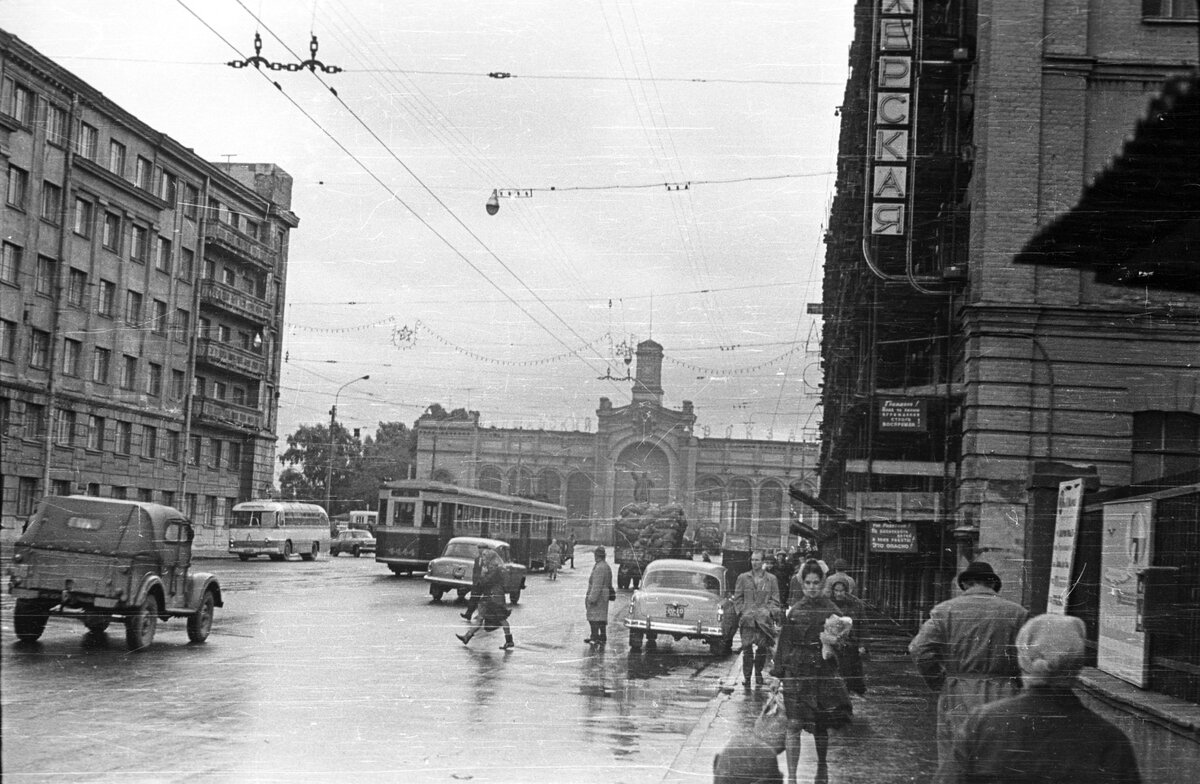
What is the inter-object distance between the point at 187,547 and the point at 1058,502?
8.90 metres

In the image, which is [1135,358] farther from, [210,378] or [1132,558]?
[210,378]

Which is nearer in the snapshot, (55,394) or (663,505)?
(55,394)

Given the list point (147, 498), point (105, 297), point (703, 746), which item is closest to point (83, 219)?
point (105, 297)

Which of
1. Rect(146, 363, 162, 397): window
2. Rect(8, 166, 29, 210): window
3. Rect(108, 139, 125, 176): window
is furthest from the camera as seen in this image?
Rect(146, 363, 162, 397): window

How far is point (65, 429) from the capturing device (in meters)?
6.30

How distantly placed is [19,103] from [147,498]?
2.39m

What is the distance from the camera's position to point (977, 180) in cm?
1566

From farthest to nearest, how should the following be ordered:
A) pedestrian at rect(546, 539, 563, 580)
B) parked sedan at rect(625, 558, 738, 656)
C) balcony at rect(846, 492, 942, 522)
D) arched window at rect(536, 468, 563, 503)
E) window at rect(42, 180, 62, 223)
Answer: pedestrian at rect(546, 539, 563, 580), parked sedan at rect(625, 558, 738, 656), balcony at rect(846, 492, 942, 522), arched window at rect(536, 468, 563, 503), window at rect(42, 180, 62, 223)

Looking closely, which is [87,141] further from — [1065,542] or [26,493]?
[1065,542]

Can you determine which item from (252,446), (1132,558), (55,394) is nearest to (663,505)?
(1132,558)

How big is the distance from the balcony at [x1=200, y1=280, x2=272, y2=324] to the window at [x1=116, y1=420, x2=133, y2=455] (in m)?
1.00

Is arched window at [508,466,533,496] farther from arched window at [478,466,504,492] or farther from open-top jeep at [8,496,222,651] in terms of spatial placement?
open-top jeep at [8,496,222,651]

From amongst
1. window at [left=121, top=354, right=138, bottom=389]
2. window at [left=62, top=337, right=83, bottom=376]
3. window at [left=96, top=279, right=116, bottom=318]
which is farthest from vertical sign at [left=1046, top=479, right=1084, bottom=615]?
window at [left=62, top=337, right=83, bottom=376]

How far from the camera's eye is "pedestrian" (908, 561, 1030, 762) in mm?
6320
